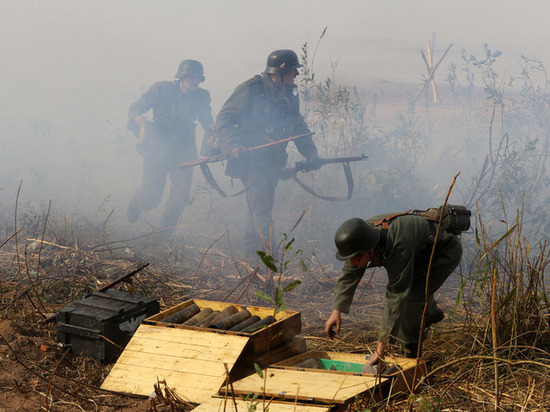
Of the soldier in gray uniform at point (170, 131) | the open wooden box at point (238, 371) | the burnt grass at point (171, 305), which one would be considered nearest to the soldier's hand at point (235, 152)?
the burnt grass at point (171, 305)

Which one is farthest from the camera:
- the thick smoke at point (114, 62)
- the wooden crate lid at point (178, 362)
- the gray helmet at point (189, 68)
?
the thick smoke at point (114, 62)

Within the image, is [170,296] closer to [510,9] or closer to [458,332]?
[458,332]

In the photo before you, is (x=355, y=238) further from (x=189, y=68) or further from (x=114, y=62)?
(x=114, y=62)

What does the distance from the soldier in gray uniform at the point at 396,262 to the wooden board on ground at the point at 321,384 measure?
245mm

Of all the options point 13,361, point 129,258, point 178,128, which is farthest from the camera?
point 178,128

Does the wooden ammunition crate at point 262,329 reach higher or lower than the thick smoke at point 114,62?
lower

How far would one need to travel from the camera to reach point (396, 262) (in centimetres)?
445

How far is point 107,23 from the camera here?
56.5 feet

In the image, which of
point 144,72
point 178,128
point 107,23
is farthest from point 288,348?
point 107,23

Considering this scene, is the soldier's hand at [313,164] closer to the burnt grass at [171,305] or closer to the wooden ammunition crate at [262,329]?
the burnt grass at [171,305]

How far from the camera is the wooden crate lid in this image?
4.38m

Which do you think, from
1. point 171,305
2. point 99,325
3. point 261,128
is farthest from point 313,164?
point 99,325

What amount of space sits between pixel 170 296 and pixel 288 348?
215 centimetres

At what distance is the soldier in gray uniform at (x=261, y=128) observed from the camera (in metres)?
8.52
